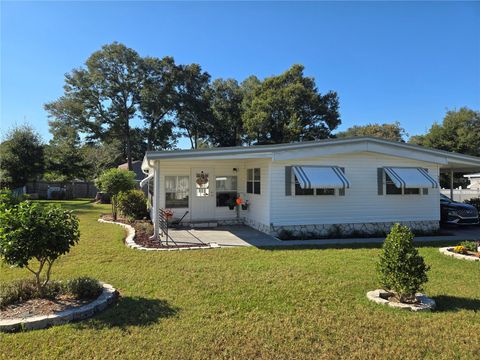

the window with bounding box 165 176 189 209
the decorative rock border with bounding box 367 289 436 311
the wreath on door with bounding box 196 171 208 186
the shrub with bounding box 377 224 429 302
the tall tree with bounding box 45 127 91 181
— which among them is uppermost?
the tall tree with bounding box 45 127 91 181

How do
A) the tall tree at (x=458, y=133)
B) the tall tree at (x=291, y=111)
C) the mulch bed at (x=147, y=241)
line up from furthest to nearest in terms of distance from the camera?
the tall tree at (x=291, y=111) < the tall tree at (x=458, y=133) < the mulch bed at (x=147, y=241)

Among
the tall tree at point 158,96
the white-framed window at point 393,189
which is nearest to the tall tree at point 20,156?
the tall tree at point 158,96

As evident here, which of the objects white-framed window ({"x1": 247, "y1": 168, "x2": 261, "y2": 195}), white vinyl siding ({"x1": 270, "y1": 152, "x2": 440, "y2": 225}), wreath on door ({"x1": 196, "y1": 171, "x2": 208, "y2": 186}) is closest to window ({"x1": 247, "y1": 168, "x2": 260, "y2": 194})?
white-framed window ({"x1": 247, "y1": 168, "x2": 261, "y2": 195})

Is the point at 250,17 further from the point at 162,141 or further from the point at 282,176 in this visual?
the point at 162,141

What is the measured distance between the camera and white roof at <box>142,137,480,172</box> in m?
9.80

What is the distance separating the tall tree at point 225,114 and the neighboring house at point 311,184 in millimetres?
23951

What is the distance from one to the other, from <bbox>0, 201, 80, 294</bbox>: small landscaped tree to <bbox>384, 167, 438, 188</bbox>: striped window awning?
10122 millimetres

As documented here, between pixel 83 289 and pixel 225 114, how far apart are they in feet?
112

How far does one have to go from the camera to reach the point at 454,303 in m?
4.97

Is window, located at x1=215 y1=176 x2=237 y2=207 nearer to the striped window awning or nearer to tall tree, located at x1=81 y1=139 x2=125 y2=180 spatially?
the striped window awning

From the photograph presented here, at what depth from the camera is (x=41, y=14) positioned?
7.09 metres

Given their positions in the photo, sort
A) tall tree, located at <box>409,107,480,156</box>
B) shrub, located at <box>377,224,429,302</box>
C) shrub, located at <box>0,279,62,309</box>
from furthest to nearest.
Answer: tall tree, located at <box>409,107,480,156</box> < shrub, located at <box>377,224,429,302</box> < shrub, located at <box>0,279,62,309</box>

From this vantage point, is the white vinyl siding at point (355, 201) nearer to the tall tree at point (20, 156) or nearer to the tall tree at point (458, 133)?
the tall tree at point (20, 156)

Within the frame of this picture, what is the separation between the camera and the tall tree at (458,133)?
97.9ft
